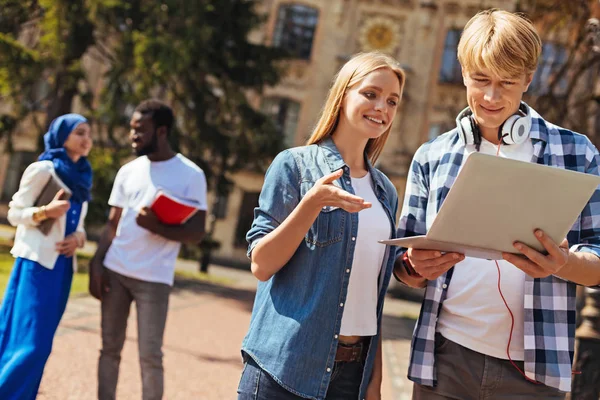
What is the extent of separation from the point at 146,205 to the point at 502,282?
2761 mm

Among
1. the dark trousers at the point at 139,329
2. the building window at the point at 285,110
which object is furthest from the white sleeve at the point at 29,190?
the building window at the point at 285,110

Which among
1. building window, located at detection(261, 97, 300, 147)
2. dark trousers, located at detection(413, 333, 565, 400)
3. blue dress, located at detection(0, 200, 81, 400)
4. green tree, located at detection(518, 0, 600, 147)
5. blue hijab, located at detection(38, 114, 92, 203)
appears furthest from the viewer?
building window, located at detection(261, 97, 300, 147)

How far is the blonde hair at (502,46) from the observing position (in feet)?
8.42

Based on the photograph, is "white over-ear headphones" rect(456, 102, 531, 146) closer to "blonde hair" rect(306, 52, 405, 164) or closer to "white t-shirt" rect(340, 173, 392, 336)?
"blonde hair" rect(306, 52, 405, 164)

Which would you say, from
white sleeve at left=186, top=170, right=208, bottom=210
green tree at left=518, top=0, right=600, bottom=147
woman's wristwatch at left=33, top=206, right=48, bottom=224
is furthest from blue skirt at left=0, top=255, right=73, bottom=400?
green tree at left=518, top=0, right=600, bottom=147

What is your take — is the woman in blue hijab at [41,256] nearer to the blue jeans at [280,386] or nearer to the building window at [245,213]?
the blue jeans at [280,386]

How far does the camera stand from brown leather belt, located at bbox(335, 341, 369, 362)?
2664mm

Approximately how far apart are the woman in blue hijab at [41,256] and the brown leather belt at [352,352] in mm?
2450

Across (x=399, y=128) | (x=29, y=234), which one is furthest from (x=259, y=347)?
(x=399, y=128)

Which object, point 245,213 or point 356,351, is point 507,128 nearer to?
point 356,351

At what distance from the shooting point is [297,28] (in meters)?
30.6

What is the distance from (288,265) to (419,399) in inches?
29.4

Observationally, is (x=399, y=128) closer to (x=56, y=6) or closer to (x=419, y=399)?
(x=56, y=6)

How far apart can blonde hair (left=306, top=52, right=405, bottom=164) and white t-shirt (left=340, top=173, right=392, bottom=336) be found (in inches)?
12.3
